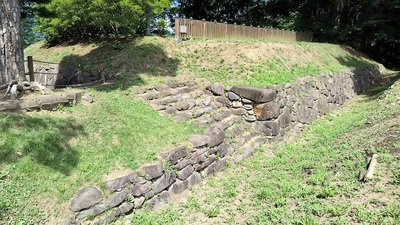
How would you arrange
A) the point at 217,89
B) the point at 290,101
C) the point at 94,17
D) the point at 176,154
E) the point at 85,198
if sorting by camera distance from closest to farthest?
the point at 85,198
the point at 176,154
the point at 217,89
the point at 290,101
the point at 94,17

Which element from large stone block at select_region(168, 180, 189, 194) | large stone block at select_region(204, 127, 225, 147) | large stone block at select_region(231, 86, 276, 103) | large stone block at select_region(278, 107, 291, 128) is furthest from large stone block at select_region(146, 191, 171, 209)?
large stone block at select_region(278, 107, 291, 128)

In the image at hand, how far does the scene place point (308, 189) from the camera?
14.3ft

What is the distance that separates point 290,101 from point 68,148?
626 cm

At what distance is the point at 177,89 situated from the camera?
745 centimetres

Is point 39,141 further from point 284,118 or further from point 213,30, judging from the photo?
point 213,30

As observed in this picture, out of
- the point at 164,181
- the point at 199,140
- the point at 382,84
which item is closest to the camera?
the point at 164,181

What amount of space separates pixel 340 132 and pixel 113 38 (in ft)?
30.8

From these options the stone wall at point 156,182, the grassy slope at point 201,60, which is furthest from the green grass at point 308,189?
the grassy slope at point 201,60

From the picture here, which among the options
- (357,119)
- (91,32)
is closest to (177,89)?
(357,119)

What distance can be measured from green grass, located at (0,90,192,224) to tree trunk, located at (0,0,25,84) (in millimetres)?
1246

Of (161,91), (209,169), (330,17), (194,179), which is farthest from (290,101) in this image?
(330,17)

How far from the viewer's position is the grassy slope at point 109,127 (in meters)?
3.44

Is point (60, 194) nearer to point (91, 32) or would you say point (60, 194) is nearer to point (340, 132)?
point (340, 132)

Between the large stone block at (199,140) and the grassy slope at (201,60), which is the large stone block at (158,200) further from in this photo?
the grassy slope at (201,60)
